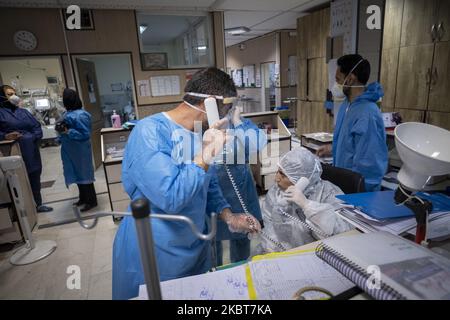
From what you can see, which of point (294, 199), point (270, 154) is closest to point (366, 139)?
point (294, 199)

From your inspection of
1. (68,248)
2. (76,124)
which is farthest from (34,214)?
(76,124)

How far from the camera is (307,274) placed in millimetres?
806

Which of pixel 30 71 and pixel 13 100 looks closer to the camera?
pixel 13 100

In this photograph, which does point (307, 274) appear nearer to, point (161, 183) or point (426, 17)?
point (161, 183)

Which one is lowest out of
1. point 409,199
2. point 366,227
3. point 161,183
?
point 366,227

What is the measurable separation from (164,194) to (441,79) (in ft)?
11.7

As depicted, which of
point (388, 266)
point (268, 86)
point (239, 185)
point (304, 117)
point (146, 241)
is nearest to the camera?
point (146, 241)

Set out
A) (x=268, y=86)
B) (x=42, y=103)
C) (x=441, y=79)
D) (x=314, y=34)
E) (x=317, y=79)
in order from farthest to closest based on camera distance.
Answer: (x=268, y=86)
(x=42, y=103)
(x=317, y=79)
(x=314, y=34)
(x=441, y=79)

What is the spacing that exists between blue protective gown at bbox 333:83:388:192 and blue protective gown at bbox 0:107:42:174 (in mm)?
3348

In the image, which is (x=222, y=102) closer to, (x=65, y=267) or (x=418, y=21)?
(x=65, y=267)

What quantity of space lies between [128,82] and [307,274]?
23.4 ft

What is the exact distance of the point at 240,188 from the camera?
5.91 feet

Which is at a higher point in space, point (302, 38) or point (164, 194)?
point (302, 38)
